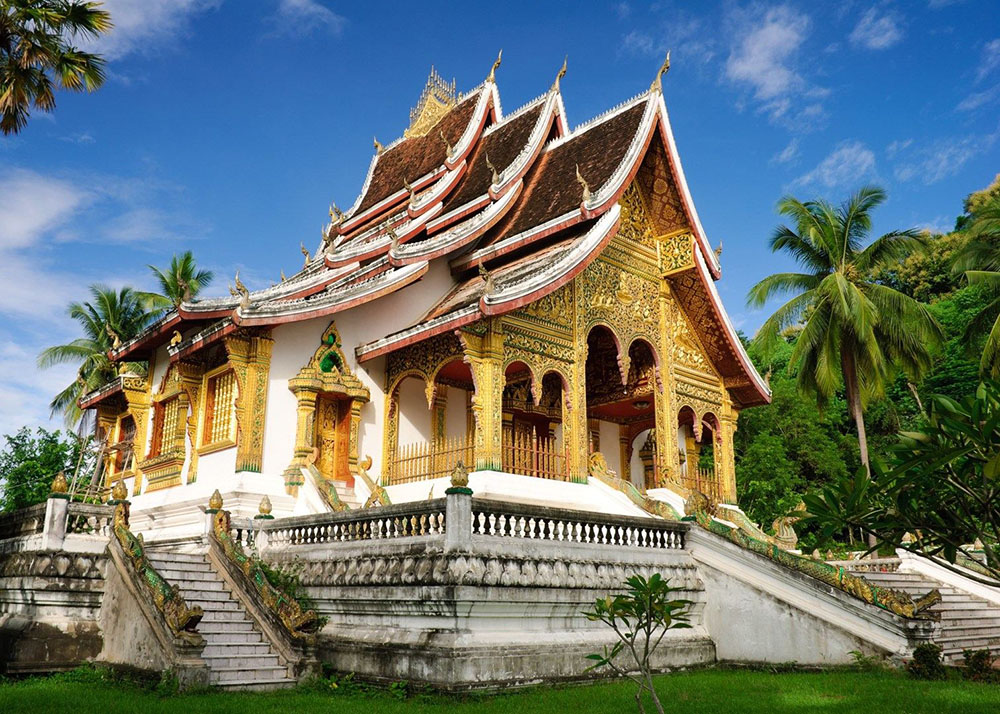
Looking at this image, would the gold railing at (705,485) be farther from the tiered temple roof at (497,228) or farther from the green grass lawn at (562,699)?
the green grass lawn at (562,699)

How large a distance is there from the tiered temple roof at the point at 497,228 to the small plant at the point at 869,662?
19.7 feet

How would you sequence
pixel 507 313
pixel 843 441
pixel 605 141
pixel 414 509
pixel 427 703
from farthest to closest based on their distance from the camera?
pixel 843 441
pixel 605 141
pixel 507 313
pixel 414 509
pixel 427 703

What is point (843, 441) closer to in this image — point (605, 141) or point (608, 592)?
point (605, 141)

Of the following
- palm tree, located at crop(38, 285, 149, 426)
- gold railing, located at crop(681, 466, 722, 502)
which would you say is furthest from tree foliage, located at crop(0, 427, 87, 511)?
gold railing, located at crop(681, 466, 722, 502)

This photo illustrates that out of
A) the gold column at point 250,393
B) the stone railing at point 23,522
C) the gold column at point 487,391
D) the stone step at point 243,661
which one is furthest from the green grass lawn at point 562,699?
the gold column at point 487,391

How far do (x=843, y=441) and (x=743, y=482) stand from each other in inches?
182

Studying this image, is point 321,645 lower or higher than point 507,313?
lower

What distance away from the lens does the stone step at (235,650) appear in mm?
8188

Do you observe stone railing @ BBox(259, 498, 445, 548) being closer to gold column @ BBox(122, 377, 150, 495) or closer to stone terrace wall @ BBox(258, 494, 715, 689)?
stone terrace wall @ BBox(258, 494, 715, 689)

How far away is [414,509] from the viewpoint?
8.28 meters

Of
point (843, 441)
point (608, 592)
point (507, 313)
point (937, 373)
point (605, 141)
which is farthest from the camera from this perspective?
point (937, 373)

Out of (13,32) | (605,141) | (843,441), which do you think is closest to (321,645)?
Answer: (13,32)

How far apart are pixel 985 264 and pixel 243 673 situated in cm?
1783

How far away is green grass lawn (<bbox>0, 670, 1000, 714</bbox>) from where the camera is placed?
6.88 meters
